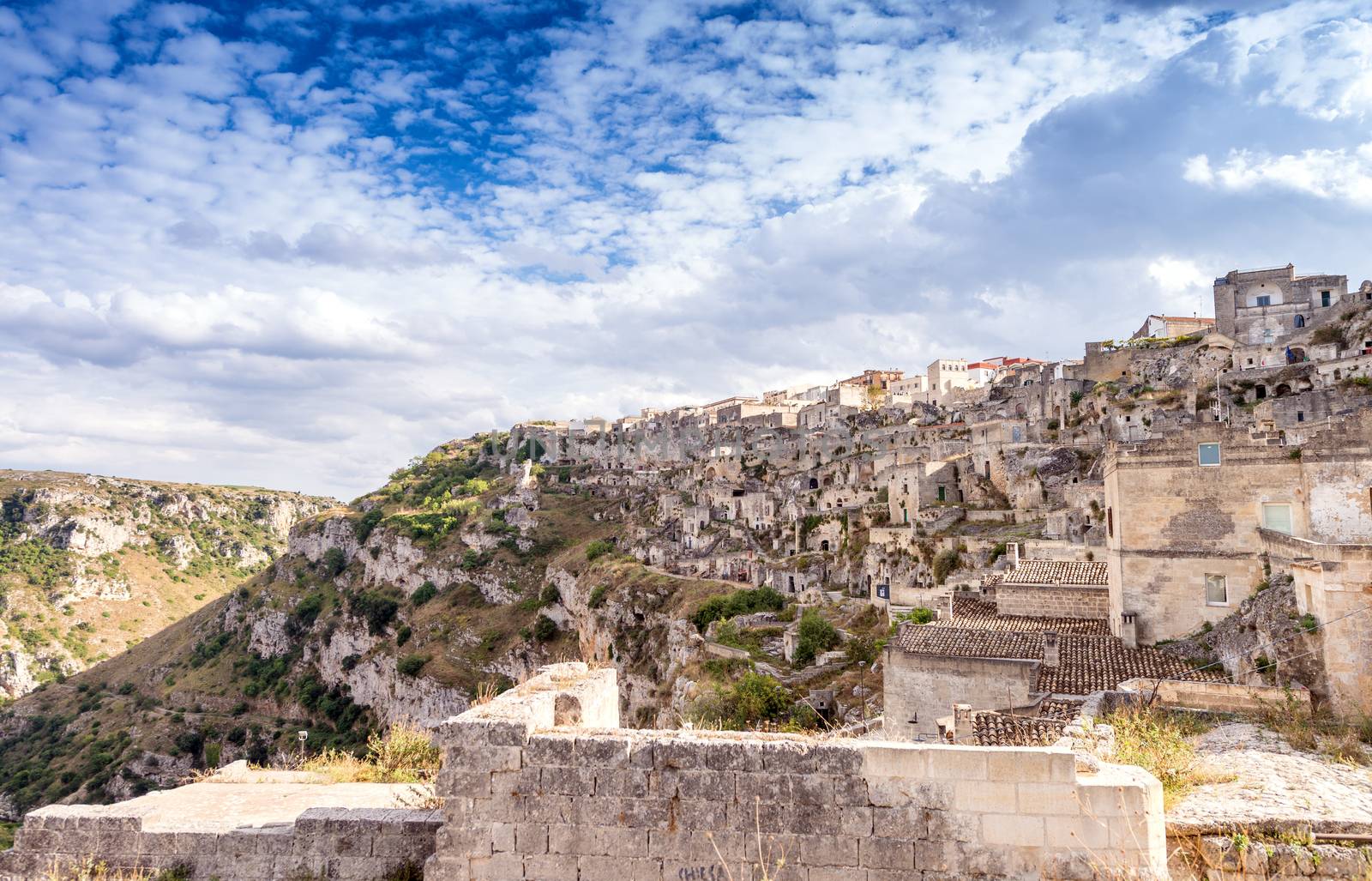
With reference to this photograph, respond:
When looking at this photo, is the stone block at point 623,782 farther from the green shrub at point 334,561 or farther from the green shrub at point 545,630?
the green shrub at point 334,561

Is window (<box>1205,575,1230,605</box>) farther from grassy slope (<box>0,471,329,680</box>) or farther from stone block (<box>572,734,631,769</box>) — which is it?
grassy slope (<box>0,471,329,680</box>)

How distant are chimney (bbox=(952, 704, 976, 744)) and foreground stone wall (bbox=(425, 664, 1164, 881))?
5.42m

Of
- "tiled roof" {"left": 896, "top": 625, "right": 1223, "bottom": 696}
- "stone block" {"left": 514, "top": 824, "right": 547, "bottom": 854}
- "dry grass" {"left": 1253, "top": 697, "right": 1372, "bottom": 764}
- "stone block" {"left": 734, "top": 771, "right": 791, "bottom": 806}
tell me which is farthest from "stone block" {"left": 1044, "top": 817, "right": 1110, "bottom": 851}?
"tiled roof" {"left": 896, "top": 625, "right": 1223, "bottom": 696}

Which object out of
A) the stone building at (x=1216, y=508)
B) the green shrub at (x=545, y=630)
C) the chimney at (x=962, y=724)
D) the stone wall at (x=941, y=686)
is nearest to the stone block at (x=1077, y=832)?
the chimney at (x=962, y=724)

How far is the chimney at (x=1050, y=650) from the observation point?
1530 centimetres

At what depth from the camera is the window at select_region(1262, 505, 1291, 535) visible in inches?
551

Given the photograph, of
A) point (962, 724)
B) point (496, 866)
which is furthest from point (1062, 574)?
point (496, 866)

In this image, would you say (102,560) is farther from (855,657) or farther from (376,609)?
(855,657)

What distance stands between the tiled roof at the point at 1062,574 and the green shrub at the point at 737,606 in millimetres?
20582

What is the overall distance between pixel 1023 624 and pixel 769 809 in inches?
649

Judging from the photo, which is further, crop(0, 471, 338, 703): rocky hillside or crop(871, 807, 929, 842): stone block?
crop(0, 471, 338, 703): rocky hillside

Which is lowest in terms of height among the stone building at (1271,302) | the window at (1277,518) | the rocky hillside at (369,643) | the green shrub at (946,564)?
the rocky hillside at (369,643)

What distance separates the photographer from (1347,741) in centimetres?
825

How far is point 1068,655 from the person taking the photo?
622 inches
